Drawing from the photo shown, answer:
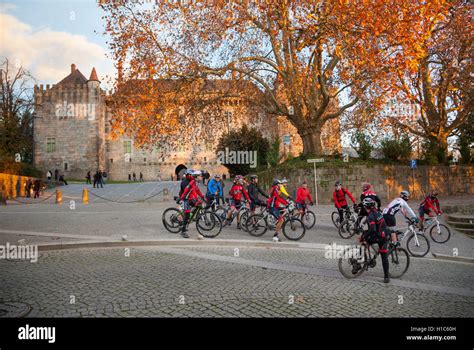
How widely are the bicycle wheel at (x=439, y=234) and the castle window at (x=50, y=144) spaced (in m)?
55.2

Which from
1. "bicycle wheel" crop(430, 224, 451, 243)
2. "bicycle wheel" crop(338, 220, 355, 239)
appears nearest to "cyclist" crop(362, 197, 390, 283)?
"bicycle wheel" crop(338, 220, 355, 239)

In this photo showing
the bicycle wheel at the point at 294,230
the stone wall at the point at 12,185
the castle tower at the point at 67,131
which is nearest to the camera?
the bicycle wheel at the point at 294,230

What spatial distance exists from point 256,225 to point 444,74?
18.7 m

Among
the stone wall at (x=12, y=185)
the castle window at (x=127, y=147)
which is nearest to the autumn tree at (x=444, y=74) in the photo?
the stone wall at (x=12, y=185)

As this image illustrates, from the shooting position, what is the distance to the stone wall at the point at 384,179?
19.1 m

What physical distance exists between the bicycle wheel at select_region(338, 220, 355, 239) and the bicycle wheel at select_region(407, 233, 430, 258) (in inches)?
87.3

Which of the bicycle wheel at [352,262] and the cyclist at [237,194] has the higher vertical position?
the cyclist at [237,194]

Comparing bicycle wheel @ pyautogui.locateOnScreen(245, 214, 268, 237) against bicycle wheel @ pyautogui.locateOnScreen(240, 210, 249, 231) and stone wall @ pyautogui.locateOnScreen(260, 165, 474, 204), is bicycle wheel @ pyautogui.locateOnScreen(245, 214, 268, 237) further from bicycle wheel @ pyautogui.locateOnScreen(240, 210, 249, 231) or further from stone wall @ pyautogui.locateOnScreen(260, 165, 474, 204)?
stone wall @ pyautogui.locateOnScreen(260, 165, 474, 204)

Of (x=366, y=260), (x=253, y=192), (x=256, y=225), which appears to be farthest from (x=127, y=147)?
(x=366, y=260)

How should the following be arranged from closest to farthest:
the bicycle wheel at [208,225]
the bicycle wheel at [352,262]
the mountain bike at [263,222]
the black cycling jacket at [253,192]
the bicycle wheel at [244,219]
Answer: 1. the bicycle wheel at [352,262]
2. the mountain bike at [263,222]
3. the bicycle wheel at [208,225]
4. the bicycle wheel at [244,219]
5. the black cycling jacket at [253,192]
